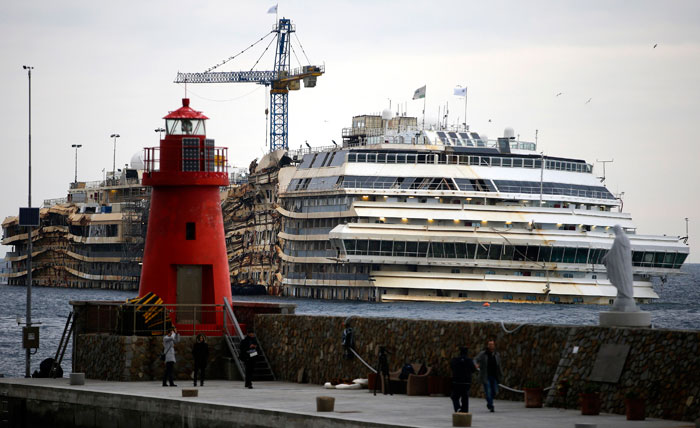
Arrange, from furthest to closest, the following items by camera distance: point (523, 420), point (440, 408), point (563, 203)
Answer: point (563, 203), point (440, 408), point (523, 420)

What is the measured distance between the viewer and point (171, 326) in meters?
32.8

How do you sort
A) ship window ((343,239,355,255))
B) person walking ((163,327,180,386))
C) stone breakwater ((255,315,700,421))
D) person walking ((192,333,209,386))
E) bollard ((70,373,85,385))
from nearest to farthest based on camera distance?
stone breakwater ((255,315,700,421)) < person walking ((163,327,180,386)) < person walking ((192,333,209,386)) < bollard ((70,373,85,385)) < ship window ((343,239,355,255))

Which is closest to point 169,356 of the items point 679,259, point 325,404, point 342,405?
point 342,405

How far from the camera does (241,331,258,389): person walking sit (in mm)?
30766

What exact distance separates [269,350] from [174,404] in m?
7.71

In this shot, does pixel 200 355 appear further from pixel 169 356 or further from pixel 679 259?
pixel 679 259

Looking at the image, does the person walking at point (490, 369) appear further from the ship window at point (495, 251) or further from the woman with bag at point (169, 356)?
the ship window at point (495, 251)

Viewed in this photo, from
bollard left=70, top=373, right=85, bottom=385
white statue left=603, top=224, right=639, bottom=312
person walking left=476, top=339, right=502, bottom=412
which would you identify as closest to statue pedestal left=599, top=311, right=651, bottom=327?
white statue left=603, top=224, right=639, bottom=312

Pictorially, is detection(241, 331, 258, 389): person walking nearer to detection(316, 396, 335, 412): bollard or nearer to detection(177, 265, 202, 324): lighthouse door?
detection(177, 265, 202, 324): lighthouse door

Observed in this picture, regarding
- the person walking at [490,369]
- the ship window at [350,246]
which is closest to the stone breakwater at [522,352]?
the person walking at [490,369]

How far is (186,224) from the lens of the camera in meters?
33.5

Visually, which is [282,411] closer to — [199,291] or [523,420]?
[523,420]

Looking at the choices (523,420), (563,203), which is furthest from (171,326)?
(563,203)

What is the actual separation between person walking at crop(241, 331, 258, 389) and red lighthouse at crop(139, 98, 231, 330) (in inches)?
93.4
